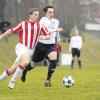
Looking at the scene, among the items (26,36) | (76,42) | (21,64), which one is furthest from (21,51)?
(76,42)

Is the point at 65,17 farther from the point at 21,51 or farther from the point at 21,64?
the point at 21,64

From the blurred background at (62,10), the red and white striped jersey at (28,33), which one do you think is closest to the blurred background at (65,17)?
the blurred background at (62,10)

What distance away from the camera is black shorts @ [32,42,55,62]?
49.0ft

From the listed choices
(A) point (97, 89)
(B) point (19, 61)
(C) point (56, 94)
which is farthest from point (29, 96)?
(A) point (97, 89)

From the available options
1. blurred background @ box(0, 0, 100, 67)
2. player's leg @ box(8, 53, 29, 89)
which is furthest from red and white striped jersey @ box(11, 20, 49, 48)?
blurred background @ box(0, 0, 100, 67)

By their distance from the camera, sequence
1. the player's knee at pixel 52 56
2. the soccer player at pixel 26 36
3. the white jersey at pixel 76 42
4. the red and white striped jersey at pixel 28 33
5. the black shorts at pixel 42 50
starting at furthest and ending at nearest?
the white jersey at pixel 76 42, the black shorts at pixel 42 50, the player's knee at pixel 52 56, the red and white striped jersey at pixel 28 33, the soccer player at pixel 26 36

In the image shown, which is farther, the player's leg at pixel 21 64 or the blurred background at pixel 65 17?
the blurred background at pixel 65 17

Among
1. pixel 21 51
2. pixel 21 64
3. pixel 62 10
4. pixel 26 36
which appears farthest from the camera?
pixel 62 10

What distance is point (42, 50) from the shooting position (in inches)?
593

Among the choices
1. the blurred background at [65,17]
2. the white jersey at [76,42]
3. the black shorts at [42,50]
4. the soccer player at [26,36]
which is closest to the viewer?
the soccer player at [26,36]

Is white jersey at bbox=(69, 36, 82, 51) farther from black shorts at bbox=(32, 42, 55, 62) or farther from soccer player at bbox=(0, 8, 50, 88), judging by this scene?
soccer player at bbox=(0, 8, 50, 88)

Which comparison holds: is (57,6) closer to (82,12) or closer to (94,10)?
(82,12)

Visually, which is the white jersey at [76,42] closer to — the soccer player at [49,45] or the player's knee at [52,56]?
the soccer player at [49,45]

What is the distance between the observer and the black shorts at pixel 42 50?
1492cm
